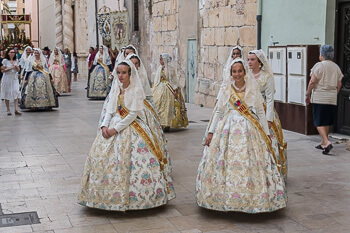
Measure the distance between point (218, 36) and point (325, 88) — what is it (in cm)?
620

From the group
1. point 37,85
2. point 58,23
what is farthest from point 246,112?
point 58,23

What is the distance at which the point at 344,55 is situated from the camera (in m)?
10.2

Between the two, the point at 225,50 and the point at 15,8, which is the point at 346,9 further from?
the point at 15,8

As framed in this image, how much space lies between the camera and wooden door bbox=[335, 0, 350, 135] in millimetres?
10148

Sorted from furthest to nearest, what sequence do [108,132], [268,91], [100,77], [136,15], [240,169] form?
[136,15] → [100,77] → [268,91] → [108,132] → [240,169]

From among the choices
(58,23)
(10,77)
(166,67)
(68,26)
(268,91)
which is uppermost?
(58,23)

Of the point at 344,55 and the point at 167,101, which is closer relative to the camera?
the point at 344,55

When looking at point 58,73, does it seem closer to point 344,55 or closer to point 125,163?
point 344,55

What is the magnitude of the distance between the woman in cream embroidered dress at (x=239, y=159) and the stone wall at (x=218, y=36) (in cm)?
726

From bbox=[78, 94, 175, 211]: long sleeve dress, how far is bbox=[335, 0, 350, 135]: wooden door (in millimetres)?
5443

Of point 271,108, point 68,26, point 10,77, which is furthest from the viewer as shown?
point 68,26

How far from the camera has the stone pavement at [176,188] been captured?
5.47m

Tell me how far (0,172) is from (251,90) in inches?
153

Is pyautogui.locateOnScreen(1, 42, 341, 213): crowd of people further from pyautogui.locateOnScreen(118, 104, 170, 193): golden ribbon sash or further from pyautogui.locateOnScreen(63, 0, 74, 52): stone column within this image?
pyautogui.locateOnScreen(63, 0, 74, 52): stone column
